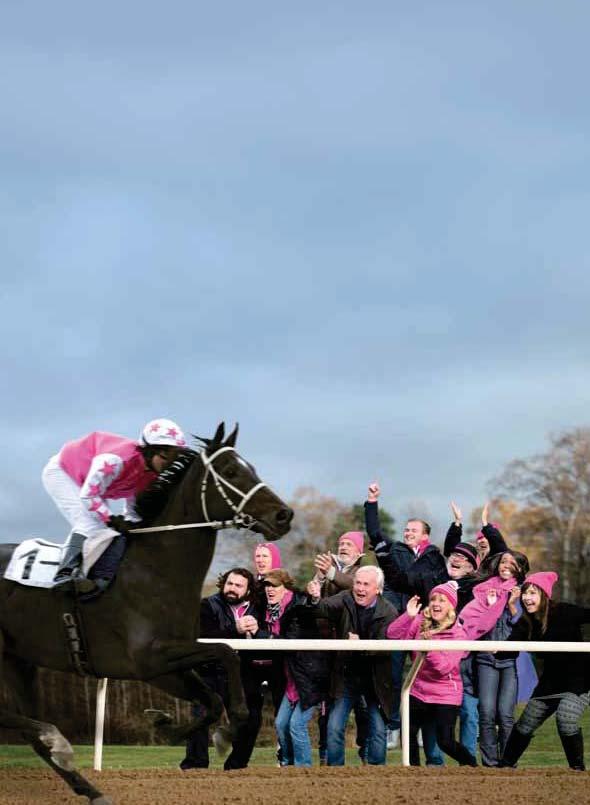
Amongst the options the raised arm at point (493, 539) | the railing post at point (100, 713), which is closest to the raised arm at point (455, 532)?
the raised arm at point (493, 539)

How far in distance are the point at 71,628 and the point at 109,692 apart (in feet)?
16.0

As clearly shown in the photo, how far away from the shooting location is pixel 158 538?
688 centimetres

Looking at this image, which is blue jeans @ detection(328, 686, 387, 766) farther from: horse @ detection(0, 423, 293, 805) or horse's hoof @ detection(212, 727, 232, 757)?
horse's hoof @ detection(212, 727, 232, 757)

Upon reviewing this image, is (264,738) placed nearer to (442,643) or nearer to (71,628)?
(442,643)

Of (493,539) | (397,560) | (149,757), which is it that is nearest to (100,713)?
(397,560)

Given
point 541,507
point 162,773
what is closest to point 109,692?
point 162,773

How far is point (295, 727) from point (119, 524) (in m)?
2.25

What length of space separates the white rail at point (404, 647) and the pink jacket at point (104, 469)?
128 cm

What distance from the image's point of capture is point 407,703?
8.21 metres

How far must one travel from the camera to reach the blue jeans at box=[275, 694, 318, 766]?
8289 millimetres

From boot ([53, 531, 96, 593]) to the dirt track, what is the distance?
1.19 m

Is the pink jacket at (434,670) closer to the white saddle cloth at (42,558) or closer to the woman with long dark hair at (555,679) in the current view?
the woman with long dark hair at (555,679)

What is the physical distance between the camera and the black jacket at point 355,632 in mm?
8289

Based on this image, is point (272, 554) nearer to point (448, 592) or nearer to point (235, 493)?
point (448, 592)
